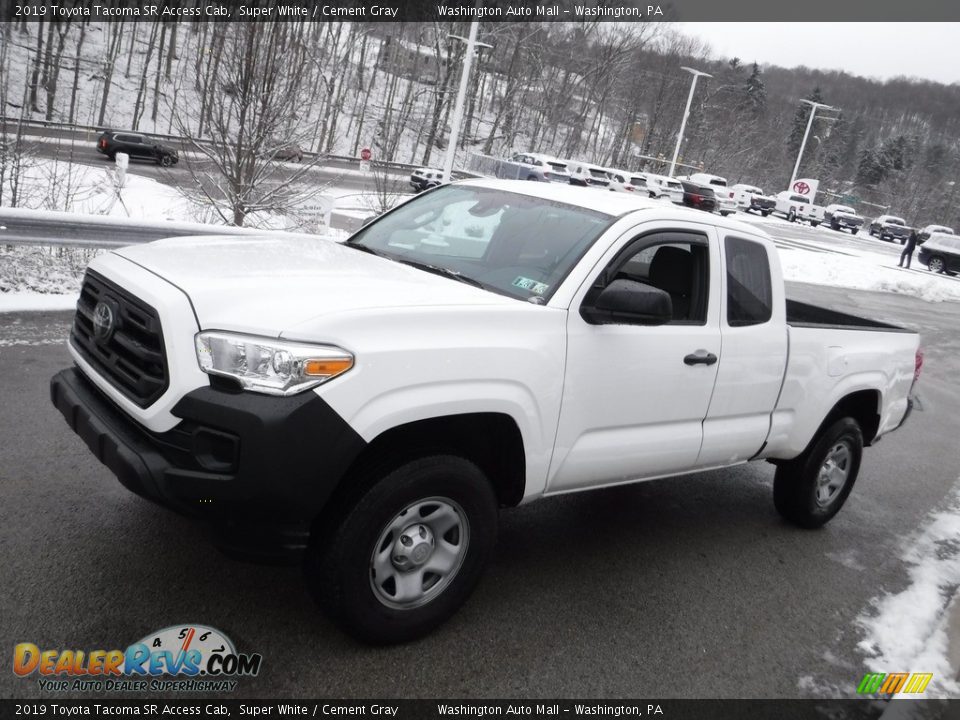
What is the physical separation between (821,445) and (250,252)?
12.4 ft

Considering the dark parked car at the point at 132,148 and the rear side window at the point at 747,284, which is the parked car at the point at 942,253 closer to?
the dark parked car at the point at 132,148

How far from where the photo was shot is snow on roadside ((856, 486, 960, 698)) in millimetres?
4027

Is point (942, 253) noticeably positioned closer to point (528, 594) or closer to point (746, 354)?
point (746, 354)

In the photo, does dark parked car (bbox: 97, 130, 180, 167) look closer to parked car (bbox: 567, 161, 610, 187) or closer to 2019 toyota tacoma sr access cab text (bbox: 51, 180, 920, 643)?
parked car (bbox: 567, 161, 610, 187)

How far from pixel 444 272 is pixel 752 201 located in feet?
193

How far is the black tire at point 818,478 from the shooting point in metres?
5.32

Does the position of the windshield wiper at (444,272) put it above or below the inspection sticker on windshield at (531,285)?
below

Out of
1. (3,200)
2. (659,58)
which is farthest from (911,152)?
(3,200)

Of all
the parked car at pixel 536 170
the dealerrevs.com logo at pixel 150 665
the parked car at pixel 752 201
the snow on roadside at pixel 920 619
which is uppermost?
the parked car at pixel 752 201

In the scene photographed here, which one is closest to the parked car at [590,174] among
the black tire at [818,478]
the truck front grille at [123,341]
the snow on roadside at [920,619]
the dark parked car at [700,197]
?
the dark parked car at [700,197]

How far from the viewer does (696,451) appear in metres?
4.36

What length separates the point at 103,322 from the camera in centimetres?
334

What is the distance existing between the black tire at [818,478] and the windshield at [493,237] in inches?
95.9

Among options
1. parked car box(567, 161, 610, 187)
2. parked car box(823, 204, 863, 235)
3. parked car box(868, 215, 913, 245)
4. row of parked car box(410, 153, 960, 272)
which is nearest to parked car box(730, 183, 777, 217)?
row of parked car box(410, 153, 960, 272)
